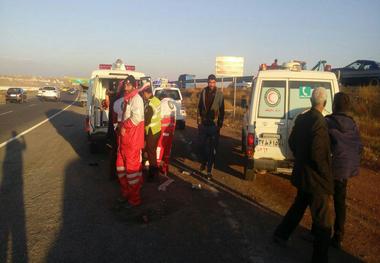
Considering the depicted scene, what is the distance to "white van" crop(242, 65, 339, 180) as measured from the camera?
680 centimetres

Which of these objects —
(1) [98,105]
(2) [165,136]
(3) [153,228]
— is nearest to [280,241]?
(3) [153,228]

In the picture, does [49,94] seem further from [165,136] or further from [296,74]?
[296,74]

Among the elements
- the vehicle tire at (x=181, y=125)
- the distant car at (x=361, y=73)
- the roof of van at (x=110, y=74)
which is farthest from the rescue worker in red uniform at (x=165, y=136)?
the distant car at (x=361, y=73)

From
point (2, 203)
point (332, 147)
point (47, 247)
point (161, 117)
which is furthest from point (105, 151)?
point (332, 147)

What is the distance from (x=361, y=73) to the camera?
22828mm

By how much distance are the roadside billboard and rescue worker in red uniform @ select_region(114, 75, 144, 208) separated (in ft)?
57.8

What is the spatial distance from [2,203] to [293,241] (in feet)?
14.1

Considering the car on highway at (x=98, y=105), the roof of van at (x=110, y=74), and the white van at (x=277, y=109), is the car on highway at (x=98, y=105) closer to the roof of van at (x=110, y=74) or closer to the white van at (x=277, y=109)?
the roof of van at (x=110, y=74)

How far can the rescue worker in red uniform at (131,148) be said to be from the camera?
5574 millimetres

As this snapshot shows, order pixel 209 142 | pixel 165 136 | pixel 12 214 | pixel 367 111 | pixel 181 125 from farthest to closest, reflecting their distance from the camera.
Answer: pixel 367 111, pixel 181 125, pixel 165 136, pixel 209 142, pixel 12 214

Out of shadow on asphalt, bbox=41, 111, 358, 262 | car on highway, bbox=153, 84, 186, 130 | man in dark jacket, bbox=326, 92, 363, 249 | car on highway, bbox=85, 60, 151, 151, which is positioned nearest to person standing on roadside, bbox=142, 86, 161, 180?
shadow on asphalt, bbox=41, 111, 358, 262

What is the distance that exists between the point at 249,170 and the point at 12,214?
165 inches

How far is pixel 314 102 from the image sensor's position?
159 inches

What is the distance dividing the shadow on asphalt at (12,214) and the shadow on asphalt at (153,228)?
0.39 m
